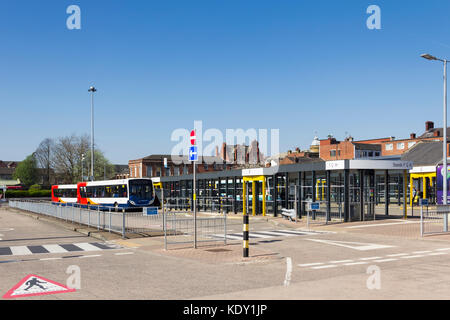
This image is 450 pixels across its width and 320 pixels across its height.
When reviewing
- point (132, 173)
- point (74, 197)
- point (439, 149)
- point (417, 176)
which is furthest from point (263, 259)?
point (132, 173)

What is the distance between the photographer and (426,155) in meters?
56.8

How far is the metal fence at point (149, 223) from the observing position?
58.0ft

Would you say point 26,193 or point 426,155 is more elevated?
point 426,155

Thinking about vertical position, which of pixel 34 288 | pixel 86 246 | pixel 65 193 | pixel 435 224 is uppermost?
pixel 34 288

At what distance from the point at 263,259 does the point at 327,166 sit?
13941 mm

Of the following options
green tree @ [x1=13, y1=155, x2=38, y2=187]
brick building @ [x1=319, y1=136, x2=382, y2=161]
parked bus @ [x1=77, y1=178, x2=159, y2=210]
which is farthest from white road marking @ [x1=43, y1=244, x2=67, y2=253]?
green tree @ [x1=13, y1=155, x2=38, y2=187]

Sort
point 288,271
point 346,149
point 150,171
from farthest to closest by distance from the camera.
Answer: point 150,171
point 346,149
point 288,271

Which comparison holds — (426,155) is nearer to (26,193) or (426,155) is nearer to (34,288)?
(34,288)

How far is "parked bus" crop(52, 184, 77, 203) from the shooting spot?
49.1m

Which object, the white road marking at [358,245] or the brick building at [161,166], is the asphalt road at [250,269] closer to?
the white road marking at [358,245]

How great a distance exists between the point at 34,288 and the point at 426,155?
5581cm

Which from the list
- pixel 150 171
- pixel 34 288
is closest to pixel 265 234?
pixel 34 288

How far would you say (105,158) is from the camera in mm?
97875
